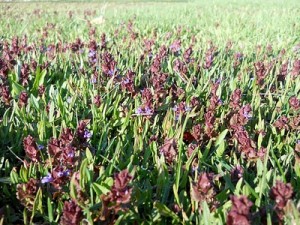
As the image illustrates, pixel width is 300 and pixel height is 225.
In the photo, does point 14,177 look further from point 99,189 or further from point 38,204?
point 99,189

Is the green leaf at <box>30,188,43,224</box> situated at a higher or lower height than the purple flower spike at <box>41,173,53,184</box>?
lower

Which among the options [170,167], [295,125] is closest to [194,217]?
[170,167]

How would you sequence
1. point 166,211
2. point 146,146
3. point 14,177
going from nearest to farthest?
1. point 166,211
2. point 14,177
3. point 146,146

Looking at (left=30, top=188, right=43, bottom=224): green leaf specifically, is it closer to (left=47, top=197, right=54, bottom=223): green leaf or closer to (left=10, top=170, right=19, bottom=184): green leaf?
(left=47, top=197, right=54, bottom=223): green leaf

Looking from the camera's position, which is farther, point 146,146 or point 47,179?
point 146,146

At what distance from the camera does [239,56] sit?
3879mm

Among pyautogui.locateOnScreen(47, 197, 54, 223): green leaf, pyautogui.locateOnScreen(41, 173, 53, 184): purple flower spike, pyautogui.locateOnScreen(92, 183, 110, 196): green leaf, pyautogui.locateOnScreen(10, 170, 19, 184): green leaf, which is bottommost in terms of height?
pyautogui.locateOnScreen(47, 197, 54, 223): green leaf

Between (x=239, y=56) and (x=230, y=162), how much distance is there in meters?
2.27

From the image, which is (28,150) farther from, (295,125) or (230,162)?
(295,125)

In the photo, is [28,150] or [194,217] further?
[28,150]

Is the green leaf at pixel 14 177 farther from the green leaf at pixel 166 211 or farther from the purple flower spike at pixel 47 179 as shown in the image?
the green leaf at pixel 166 211

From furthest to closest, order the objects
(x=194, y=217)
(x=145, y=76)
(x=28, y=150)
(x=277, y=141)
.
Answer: (x=145, y=76) → (x=277, y=141) → (x=28, y=150) → (x=194, y=217)

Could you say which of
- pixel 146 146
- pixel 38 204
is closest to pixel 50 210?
pixel 38 204

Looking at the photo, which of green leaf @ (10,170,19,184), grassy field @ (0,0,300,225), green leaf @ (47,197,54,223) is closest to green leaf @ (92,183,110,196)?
grassy field @ (0,0,300,225)
